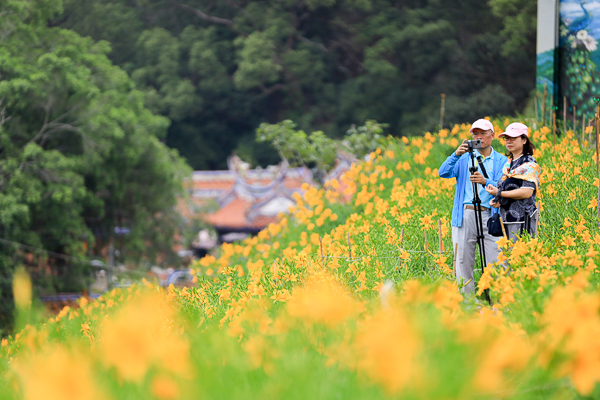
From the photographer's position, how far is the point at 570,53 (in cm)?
721

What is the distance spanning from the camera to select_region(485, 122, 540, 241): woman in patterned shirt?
9.71 feet

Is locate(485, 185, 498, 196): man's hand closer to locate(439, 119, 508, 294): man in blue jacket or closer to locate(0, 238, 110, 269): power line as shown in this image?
locate(439, 119, 508, 294): man in blue jacket

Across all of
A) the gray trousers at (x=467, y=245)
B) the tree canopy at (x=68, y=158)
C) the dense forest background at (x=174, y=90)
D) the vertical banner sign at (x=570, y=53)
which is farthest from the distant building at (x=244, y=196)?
the gray trousers at (x=467, y=245)

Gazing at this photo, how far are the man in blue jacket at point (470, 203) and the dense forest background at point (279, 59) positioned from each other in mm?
18968

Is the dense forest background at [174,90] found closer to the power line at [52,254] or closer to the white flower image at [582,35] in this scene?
the power line at [52,254]

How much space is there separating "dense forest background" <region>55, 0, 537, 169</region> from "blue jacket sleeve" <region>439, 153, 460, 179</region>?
62.1 ft

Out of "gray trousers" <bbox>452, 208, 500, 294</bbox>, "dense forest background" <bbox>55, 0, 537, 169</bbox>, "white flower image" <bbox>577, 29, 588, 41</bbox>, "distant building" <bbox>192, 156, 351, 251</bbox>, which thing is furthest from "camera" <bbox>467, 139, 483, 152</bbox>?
"dense forest background" <bbox>55, 0, 537, 169</bbox>

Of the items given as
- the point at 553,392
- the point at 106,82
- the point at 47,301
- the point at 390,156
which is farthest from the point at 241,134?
the point at 553,392

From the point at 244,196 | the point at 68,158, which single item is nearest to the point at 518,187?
the point at 68,158

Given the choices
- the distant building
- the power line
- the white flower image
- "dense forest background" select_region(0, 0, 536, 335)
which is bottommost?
the distant building

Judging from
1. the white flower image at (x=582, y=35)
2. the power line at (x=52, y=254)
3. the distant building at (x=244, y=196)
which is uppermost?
the white flower image at (x=582, y=35)

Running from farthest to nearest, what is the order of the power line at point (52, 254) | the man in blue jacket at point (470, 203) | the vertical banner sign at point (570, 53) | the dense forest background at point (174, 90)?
the dense forest background at point (174, 90) < the power line at point (52, 254) < the vertical banner sign at point (570, 53) < the man in blue jacket at point (470, 203)

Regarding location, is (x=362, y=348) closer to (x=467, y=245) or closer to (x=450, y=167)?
(x=467, y=245)

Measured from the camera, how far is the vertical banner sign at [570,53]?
22.9ft
